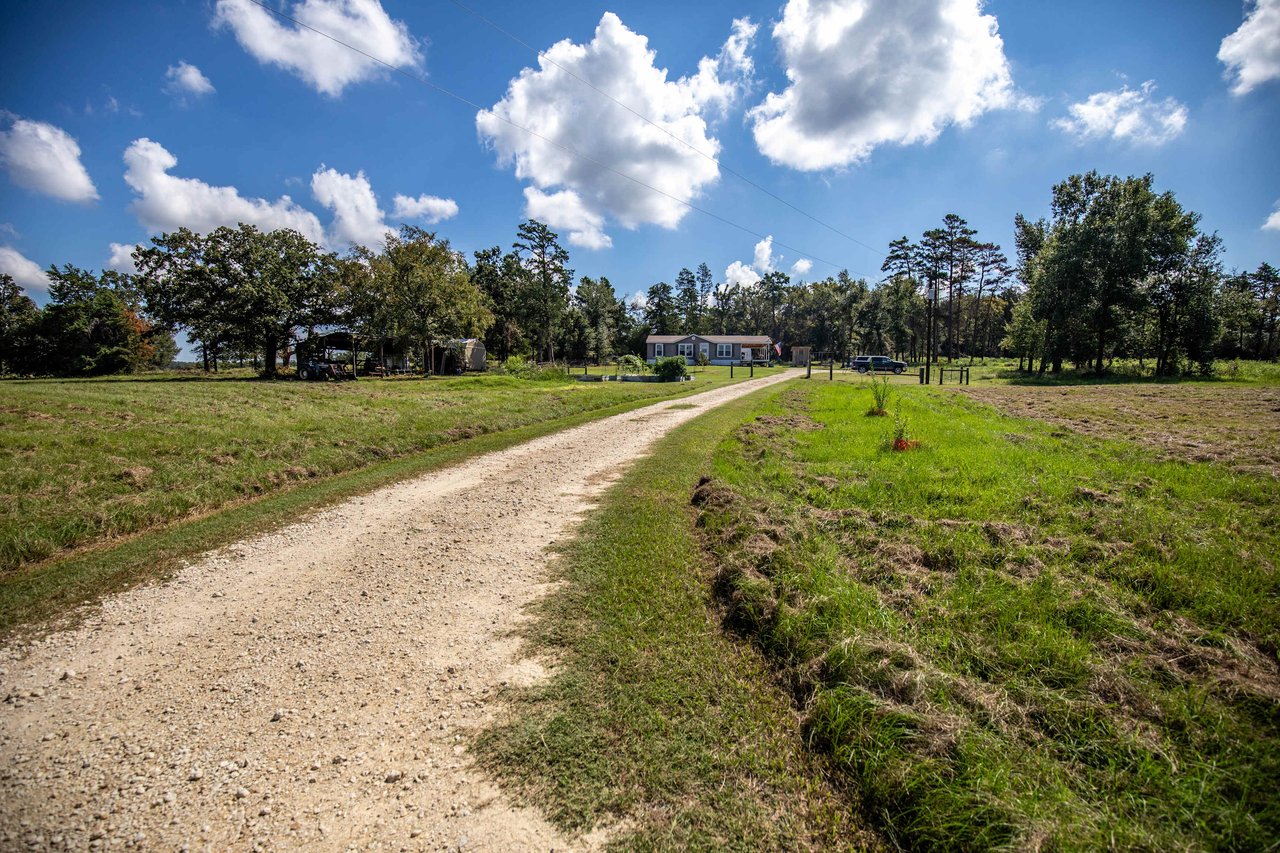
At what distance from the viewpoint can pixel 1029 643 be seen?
3529mm

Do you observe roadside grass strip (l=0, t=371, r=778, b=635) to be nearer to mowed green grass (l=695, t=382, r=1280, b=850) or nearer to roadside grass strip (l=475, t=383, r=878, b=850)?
roadside grass strip (l=475, t=383, r=878, b=850)

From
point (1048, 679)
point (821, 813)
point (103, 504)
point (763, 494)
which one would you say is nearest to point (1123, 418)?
point (763, 494)

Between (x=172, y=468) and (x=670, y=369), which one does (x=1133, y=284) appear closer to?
(x=670, y=369)

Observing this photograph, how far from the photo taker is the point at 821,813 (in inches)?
100

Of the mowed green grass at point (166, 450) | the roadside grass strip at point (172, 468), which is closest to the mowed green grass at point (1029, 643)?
the roadside grass strip at point (172, 468)

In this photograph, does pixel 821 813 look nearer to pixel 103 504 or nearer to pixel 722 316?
pixel 103 504

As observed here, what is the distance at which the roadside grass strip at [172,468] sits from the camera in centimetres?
543

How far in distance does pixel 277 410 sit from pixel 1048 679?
18.3m

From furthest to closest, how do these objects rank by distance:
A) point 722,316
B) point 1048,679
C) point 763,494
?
1. point 722,316
2. point 763,494
3. point 1048,679

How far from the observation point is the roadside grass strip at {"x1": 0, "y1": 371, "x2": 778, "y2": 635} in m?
5.43

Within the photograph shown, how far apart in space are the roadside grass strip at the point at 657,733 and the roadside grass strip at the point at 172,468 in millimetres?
4784

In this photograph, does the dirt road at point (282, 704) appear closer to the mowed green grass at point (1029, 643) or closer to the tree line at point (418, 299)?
the mowed green grass at point (1029, 643)

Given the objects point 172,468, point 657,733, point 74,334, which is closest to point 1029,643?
point 657,733

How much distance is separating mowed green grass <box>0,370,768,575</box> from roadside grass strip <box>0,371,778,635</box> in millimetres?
22
